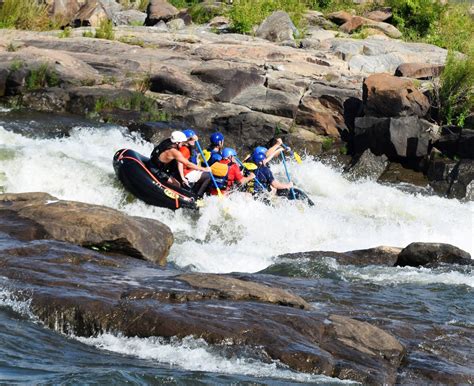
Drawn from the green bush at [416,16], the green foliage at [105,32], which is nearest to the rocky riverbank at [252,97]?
the green foliage at [105,32]

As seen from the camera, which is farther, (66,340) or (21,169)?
(21,169)

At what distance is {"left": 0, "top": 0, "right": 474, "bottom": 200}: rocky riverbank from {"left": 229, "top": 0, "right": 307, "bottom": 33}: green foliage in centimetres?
352

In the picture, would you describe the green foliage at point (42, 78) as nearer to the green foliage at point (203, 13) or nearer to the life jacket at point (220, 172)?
the life jacket at point (220, 172)

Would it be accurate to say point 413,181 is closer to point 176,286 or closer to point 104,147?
point 104,147

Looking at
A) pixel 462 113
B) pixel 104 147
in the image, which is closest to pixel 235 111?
pixel 104 147

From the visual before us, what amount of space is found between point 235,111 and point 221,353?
14217 mm

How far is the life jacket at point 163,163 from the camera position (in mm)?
14516

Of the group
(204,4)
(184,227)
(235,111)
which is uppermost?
(204,4)

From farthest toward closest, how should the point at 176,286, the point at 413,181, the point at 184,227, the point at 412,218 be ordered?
the point at 413,181
the point at 412,218
the point at 184,227
the point at 176,286

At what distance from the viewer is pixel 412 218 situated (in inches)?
664

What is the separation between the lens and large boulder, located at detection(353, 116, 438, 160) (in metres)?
19.9

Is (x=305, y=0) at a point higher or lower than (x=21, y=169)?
higher

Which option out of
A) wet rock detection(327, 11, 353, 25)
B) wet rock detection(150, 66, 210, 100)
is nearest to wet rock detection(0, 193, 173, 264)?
wet rock detection(150, 66, 210, 100)

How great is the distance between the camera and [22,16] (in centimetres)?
2580
